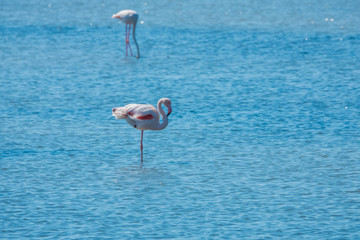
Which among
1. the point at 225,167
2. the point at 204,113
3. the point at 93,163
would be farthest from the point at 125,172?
the point at 204,113

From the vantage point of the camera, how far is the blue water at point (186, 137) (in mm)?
7434

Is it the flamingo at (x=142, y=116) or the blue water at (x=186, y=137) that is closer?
the blue water at (x=186, y=137)

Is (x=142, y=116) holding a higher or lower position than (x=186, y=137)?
lower

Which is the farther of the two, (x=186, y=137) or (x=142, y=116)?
(x=186, y=137)

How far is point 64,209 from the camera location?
7.67 m

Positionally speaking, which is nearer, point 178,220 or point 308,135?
point 178,220

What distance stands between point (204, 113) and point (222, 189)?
392 centimetres

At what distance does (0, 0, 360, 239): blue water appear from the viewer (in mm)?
7434

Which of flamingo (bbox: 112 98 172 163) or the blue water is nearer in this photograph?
the blue water

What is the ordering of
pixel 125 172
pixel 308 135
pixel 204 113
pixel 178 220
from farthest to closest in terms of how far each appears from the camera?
pixel 204 113 → pixel 308 135 → pixel 125 172 → pixel 178 220

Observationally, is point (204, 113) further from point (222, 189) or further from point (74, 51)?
point (74, 51)

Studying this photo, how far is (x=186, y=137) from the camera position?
34.9 ft

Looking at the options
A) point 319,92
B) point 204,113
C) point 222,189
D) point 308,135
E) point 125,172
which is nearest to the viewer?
point 222,189

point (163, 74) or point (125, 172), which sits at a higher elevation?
point (163, 74)
